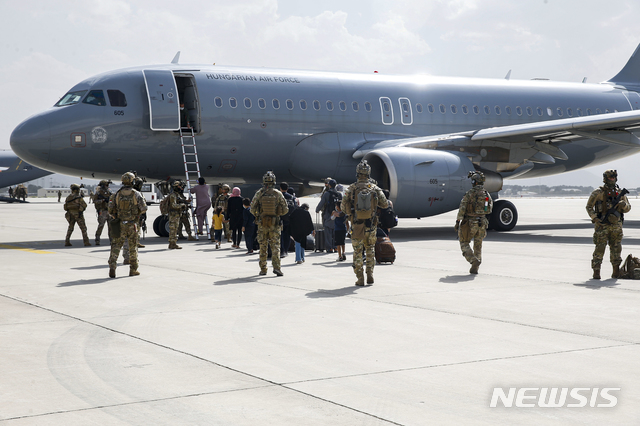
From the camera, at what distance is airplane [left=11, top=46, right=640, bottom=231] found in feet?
60.1

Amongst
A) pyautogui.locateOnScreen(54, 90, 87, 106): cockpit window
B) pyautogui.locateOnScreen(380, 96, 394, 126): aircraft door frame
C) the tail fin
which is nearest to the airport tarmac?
pyautogui.locateOnScreen(54, 90, 87, 106): cockpit window

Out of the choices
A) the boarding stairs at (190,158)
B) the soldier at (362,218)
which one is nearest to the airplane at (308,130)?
the boarding stairs at (190,158)

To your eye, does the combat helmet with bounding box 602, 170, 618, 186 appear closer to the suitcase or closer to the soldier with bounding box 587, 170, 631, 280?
→ the soldier with bounding box 587, 170, 631, 280

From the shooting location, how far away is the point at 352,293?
32.1ft

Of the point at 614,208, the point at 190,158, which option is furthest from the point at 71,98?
the point at 614,208

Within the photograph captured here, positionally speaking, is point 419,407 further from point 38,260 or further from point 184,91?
point 184,91

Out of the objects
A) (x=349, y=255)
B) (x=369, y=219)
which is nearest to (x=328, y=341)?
(x=369, y=219)

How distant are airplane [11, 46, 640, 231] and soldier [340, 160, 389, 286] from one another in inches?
311

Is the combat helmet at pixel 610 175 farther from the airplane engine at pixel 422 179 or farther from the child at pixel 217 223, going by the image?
the child at pixel 217 223

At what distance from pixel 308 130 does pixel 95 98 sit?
5921 mm

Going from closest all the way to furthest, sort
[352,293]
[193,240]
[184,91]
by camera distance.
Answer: [352,293] → [193,240] → [184,91]

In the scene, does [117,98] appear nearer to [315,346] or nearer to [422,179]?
[422,179]

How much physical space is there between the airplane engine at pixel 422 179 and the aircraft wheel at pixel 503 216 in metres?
2.06

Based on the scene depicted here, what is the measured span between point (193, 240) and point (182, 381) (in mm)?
13642
